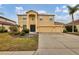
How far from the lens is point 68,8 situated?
6.72 m

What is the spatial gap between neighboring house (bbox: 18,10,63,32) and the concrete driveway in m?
0.15

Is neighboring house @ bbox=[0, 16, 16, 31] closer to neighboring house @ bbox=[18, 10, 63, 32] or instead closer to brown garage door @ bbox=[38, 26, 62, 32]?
neighboring house @ bbox=[18, 10, 63, 32]

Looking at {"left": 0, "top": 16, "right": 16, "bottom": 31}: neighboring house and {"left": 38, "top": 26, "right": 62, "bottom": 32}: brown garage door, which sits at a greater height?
{"left": 0, "top": 16, "right": 16, "bottom": 31}: neighboring house

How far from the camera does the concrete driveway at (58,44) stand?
6.64m

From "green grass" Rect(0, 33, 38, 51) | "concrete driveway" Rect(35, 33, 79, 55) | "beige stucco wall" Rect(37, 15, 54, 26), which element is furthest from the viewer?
"beige stucco wall" Rect(37, 15, 54, 26)

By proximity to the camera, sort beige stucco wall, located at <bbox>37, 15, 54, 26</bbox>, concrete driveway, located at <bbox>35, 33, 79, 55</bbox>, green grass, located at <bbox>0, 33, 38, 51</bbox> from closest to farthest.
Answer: concrete driveway, located at <bbox>35, 33, 79, 55</bbox> < green grass, located at <bbox>0, 33, 38, 51</bbox> < beige stucco wall, located at <bbox>37, 15, 54, 26</bbox>

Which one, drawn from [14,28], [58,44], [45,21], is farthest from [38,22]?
[58,44]

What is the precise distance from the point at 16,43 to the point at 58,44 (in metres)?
1.04

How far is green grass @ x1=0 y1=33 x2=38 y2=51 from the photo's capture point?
266 inches

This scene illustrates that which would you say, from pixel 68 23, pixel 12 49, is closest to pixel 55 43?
pixel 68 23

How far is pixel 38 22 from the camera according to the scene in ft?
22.7

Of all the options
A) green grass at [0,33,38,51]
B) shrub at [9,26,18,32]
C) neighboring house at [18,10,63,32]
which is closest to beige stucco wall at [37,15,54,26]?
neighboring house at [18,10,63,32]
